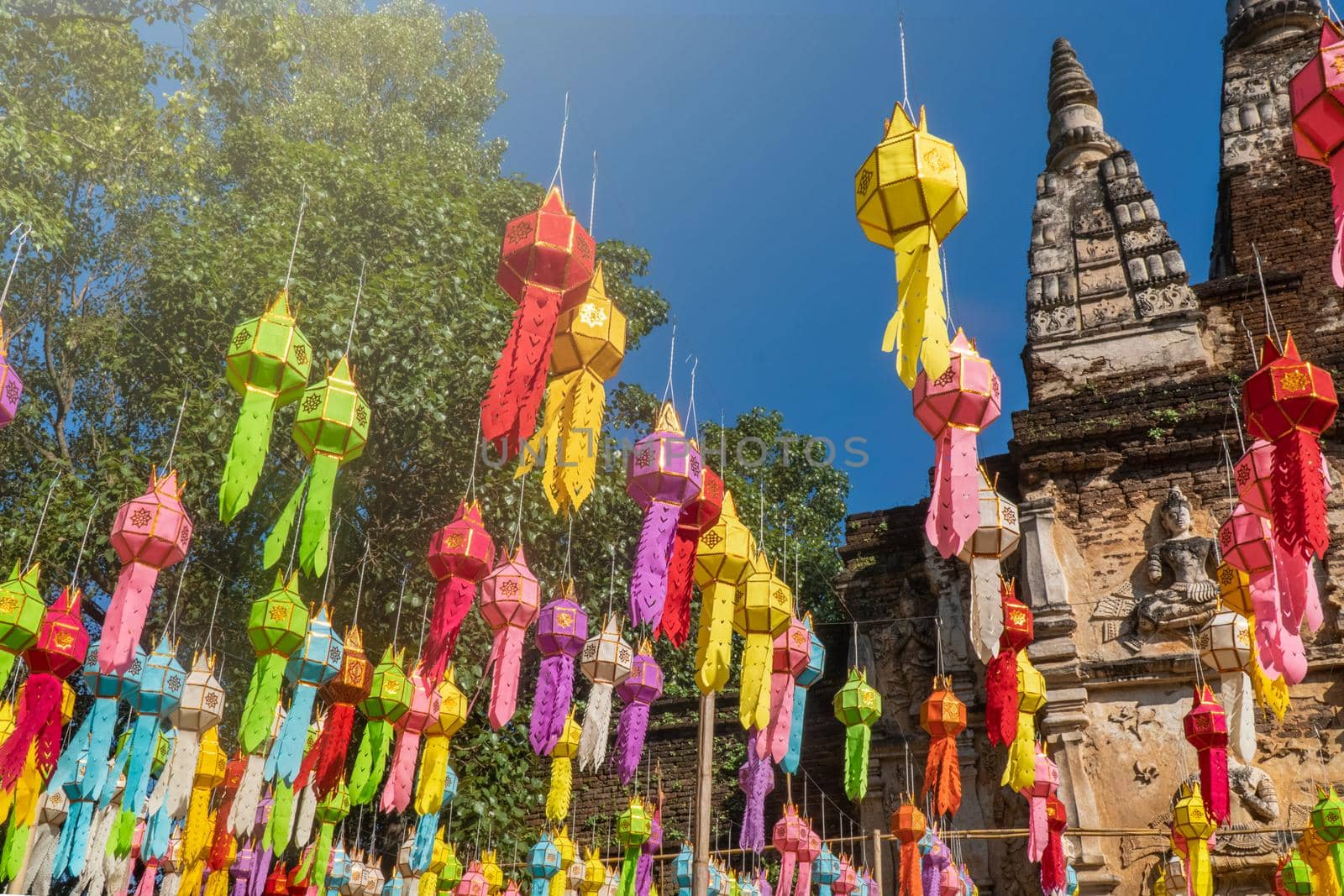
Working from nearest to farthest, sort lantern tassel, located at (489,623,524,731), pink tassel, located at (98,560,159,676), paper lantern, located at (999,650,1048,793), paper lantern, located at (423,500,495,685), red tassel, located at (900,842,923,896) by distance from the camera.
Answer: pink tassel, located at (98,560,159,676) < lantern tassel, located at (489,623,524,731) < paper lantern, located at (423,500,495,685) < paper lantern, located at (999,650,1048,793) < red tassel, located at (900,842,923,896)

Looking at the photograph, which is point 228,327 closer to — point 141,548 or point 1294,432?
point 141,548

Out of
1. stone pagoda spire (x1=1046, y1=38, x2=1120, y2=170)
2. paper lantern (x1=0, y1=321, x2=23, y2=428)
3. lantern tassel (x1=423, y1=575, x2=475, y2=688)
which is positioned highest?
stone pagoda spire (x1=1046, y1=38, x2=1120, y2=170)

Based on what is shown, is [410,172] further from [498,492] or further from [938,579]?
[938,579]

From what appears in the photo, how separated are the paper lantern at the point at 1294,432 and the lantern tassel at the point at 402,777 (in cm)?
518

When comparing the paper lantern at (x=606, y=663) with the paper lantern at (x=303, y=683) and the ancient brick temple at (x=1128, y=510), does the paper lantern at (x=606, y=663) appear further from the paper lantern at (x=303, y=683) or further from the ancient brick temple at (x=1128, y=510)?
the ancient brick temple at (x=1128, y=510)

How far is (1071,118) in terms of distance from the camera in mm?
13047

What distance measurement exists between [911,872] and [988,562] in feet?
12.1

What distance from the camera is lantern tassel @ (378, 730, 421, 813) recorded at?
6883mm

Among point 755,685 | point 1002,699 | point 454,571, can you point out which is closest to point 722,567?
point 755,685

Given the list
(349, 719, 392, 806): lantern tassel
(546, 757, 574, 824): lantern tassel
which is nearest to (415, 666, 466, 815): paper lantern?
(349, 719, 392, 806): lantern tassel

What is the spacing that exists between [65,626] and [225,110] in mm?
8746

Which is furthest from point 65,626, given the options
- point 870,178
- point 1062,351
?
point 1062,351

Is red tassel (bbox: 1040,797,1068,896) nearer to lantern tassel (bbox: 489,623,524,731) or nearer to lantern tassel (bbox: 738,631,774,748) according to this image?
lantern tassel (bbox: 738,631,774,748)

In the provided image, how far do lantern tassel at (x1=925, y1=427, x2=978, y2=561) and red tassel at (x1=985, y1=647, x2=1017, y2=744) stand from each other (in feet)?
4.48
